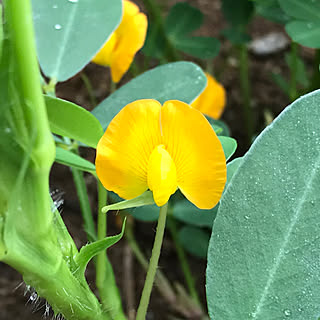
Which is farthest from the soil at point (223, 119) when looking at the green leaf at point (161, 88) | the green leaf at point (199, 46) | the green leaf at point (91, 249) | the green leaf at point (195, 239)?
the green leaf at point (91, 249)

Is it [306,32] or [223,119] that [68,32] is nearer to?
[306,32]

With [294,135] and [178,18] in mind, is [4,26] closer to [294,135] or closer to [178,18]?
[294,135]

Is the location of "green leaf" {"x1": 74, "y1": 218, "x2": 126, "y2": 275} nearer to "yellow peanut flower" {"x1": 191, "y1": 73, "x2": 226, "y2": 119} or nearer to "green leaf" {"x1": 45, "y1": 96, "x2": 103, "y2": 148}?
"green leaf" {"x1": 45, "y1": 96, "x2": 103, "y2": 148}

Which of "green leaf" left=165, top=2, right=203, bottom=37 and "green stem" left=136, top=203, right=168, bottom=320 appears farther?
"green leaf" left=165, top=2, right=203, bottom=37

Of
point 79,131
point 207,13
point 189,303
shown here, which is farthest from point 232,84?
point 79,131

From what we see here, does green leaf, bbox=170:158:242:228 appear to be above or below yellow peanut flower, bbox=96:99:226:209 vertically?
below

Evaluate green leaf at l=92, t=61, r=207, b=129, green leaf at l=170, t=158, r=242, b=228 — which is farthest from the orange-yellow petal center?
green leaf at l=170, t=158, r=242, b=228
